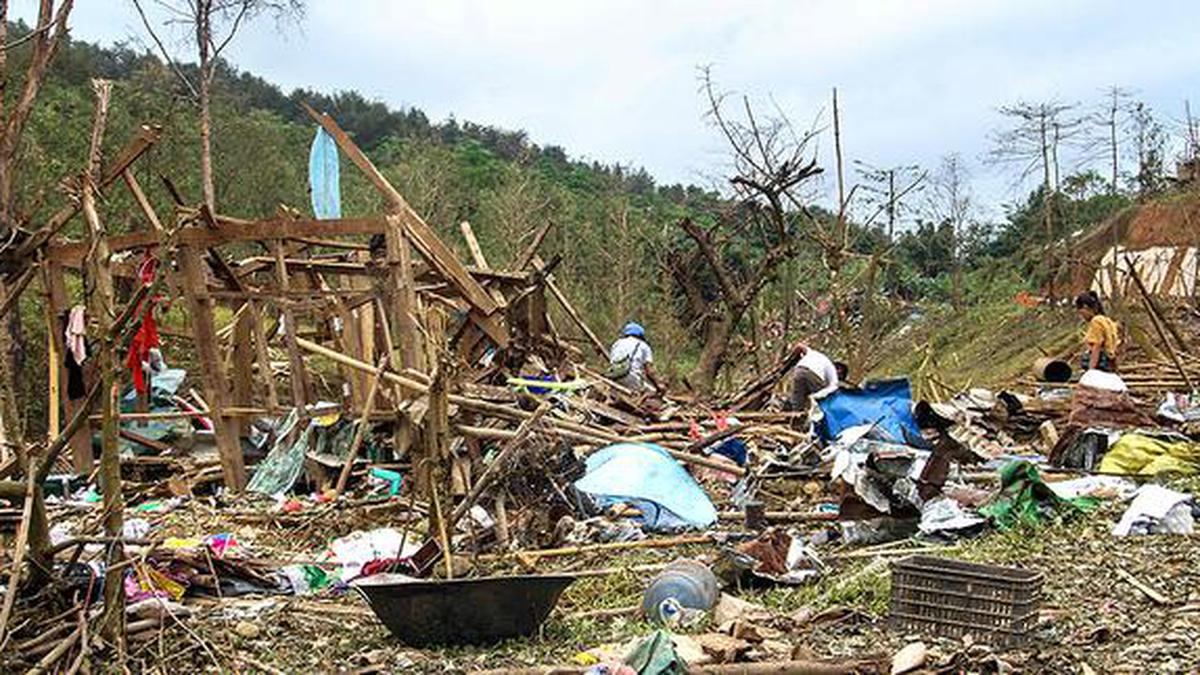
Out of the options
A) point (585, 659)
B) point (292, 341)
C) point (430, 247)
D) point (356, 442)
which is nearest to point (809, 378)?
point (430, 247)

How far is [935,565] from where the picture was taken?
5516mm

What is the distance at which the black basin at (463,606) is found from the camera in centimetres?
527

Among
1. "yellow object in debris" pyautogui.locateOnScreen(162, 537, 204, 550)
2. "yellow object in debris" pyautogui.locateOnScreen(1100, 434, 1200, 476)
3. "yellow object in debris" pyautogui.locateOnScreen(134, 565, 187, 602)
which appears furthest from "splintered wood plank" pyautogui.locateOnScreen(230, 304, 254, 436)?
"yellow object in debris" pyautogui.locateOnScreen(1100, 434, 1200, 476)

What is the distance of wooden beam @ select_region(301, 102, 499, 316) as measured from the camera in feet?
32.0

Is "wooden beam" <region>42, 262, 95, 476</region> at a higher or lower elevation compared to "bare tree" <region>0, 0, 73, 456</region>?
lower

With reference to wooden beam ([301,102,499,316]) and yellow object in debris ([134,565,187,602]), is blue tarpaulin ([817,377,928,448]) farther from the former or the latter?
yellow object in debris ([134,565,187,602])

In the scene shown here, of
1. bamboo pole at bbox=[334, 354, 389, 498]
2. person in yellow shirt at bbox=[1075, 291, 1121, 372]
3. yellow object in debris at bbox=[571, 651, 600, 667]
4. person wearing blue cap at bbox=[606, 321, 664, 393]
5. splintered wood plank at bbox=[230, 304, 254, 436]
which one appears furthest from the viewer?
person wearing blue cap at bbox=[606, 321, 664, 393]

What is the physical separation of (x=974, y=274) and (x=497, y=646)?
1189 inches

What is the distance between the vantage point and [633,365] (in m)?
14.1

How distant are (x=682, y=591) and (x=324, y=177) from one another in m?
6.30

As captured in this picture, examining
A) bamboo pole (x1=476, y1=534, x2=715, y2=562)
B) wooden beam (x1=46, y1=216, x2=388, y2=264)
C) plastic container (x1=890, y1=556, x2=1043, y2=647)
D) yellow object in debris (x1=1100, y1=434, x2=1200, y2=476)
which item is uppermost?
wooden beam (x1=46, y1=216, x2=388, y2=264)

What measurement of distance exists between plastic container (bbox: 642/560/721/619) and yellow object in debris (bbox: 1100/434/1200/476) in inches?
182

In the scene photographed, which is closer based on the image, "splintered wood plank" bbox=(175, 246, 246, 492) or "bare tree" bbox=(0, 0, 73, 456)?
"bare tree" bbox=(0, 0, 73, 456)

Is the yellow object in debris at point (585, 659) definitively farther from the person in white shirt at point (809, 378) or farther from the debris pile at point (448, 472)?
the person in white shirt at point (809, 378)
